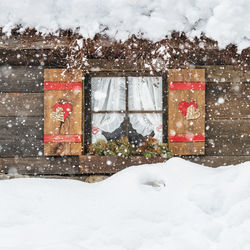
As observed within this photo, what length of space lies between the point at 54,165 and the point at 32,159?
0.32m

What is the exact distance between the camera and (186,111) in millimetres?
3961

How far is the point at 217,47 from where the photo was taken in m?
3.79

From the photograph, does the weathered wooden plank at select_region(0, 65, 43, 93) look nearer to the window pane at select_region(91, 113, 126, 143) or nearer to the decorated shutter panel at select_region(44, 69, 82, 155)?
the decorated shutter panel at select_region(44, 69, 82, 155)

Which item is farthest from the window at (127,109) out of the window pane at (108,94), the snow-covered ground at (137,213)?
the snow-covered ground at (137,213)

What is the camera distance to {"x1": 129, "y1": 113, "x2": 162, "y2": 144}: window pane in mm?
4176

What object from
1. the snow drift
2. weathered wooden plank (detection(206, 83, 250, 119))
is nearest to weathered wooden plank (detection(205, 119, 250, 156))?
weathered wooden plank (detection(206, 83, 250, 119))

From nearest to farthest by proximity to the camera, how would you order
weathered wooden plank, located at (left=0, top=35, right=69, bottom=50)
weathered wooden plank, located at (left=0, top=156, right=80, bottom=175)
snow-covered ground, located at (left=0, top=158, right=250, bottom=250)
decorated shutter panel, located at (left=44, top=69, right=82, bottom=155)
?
snow-covered ground, located at (left=0, top=158, right=250, bottom=250)
weathered wooden plank, located at (left=0, top=35, right=69, bottom=50)
decorated shutter panel, located at (left=44, top=69, right=82, bottom=155)
weathered wooden plank, located at (left=0, top=156, right=80, bottom=175)

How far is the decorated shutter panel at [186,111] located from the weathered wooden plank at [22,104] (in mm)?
1796

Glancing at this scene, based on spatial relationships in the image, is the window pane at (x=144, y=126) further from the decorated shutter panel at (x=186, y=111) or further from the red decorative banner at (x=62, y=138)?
the red decorative banner at (x=62, y=138)

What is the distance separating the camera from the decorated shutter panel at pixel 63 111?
391cm

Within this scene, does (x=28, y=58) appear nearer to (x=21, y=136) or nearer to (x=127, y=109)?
(x=21, y=136)

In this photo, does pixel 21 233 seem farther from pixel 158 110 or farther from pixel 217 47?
pixel 217 47

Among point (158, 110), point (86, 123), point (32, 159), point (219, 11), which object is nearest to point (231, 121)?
point (158, 110)

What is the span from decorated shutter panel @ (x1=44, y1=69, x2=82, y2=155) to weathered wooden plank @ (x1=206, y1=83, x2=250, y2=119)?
180 cm
